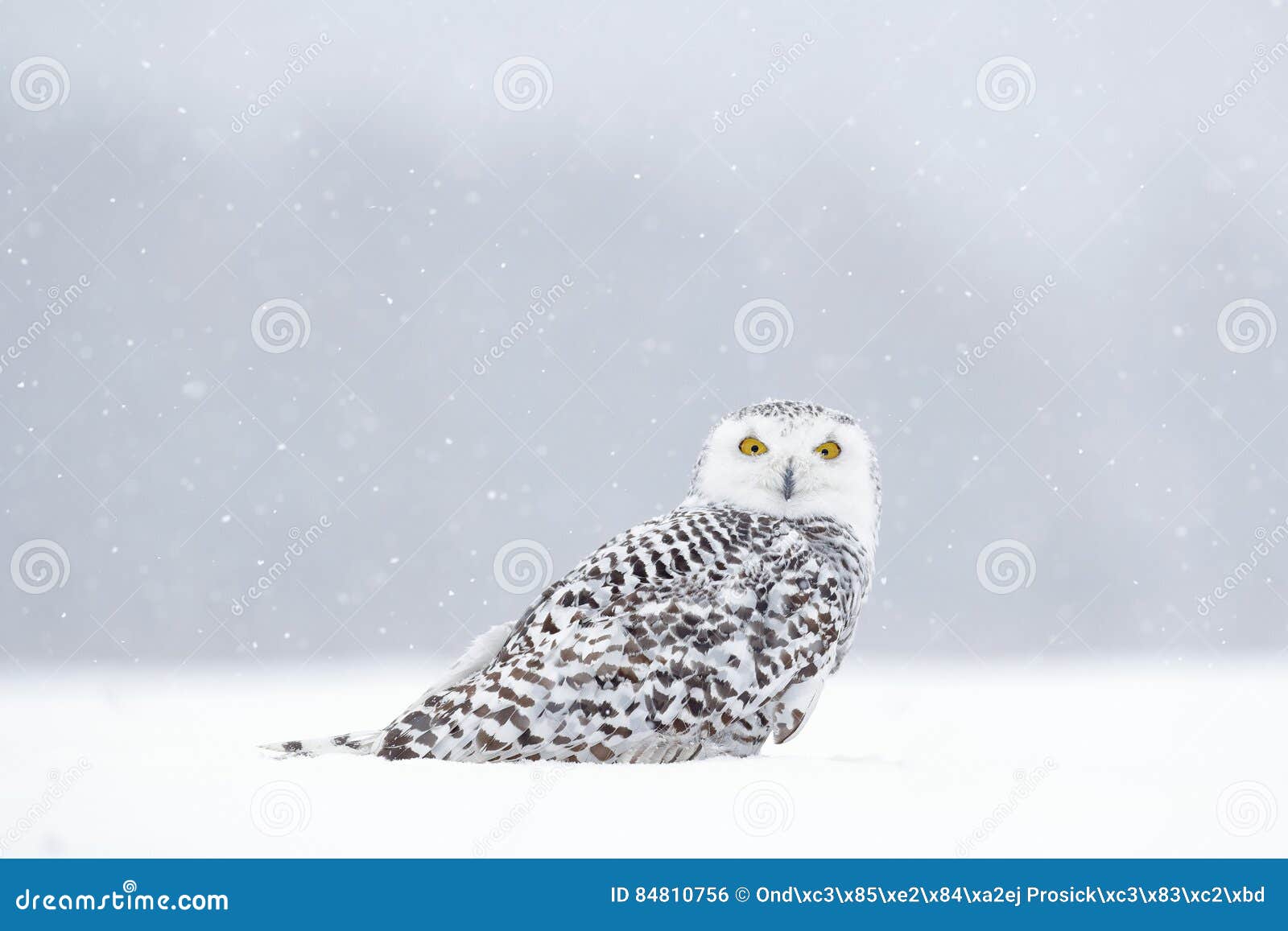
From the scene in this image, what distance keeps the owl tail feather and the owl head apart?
128 cm

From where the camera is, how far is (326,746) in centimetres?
299

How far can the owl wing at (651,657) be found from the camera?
275cm

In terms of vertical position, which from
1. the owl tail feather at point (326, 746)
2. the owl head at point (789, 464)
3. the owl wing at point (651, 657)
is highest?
the owl head at point (789, 464)

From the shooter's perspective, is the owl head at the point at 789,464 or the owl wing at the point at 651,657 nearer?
the owl wing at the point at 651,657

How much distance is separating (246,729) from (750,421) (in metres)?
2.18

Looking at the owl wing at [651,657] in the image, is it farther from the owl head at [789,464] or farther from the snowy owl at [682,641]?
the owl head at [789,464]

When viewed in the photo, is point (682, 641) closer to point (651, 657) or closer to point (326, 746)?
point (651, 657)

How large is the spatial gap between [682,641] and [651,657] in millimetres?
98

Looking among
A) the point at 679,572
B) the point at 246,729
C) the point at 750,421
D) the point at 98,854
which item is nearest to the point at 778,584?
the point at 679,572

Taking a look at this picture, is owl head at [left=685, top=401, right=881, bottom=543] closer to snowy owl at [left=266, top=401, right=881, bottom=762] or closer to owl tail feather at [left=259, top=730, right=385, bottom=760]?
snowy owl at [left=266, top=401, right=881, bottom=762]

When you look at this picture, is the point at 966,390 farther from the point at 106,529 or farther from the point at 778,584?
the point at 778,584

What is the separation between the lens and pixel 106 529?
14500mm

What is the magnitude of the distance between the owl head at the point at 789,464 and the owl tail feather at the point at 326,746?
1278 mm

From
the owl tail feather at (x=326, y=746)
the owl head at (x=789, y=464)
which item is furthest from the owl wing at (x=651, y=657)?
the owl head at (x=789, y=464)
